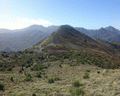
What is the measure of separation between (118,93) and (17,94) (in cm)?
796

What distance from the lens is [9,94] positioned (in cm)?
712

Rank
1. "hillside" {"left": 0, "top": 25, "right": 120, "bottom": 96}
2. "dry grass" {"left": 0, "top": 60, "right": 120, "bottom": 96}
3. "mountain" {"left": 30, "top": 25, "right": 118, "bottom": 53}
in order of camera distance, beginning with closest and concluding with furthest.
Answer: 1. "dry grass" {"left": 0, "top": 60, "right": 120, "bottom": 96}
2. "hillside" {"left": 0, "top": 25, "right": 120, "bottom": 96}
3. "mountain" {"left": 30, "top": 25, "right": 118, "bottom": 53}

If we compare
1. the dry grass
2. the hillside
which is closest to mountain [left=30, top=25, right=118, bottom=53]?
the hillside

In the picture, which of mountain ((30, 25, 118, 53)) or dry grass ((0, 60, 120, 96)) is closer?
dry grass ((0, 60, 120, 96))

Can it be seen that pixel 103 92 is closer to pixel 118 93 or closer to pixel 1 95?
pixel 118 93

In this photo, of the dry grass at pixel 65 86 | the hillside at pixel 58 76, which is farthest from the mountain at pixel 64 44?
the dry grass at pixel 65 86

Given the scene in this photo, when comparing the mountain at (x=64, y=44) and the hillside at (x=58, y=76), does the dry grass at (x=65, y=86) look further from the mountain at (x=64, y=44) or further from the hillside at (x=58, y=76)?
the mountain at (x=64, y=44)

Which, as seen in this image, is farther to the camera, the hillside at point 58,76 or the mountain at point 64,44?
the mountain at point 64,44

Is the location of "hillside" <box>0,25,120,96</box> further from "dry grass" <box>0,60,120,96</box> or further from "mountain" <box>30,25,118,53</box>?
"mountain" <box>30,25,118,53</box>

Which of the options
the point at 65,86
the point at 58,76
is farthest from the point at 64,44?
the point at 65,86

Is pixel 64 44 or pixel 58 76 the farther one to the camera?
pixel 64 44

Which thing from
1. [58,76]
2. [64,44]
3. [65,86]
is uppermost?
[64,44]

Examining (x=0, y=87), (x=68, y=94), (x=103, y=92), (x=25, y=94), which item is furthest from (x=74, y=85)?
(x=0, y=87)

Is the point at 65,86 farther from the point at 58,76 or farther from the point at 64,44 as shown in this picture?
the point at 64,44
